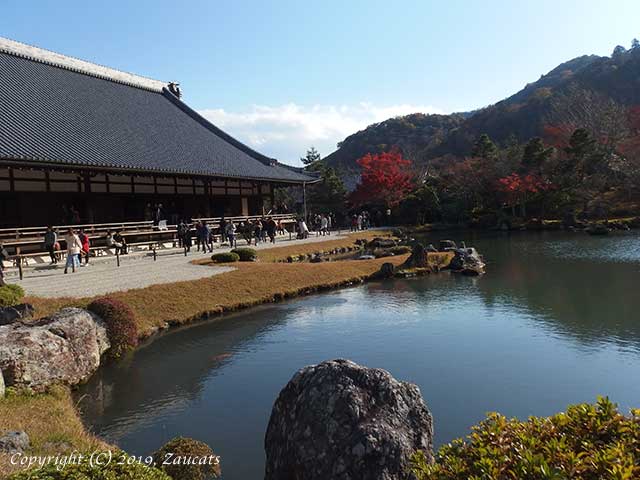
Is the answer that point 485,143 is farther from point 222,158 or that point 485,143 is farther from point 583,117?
point 222,158

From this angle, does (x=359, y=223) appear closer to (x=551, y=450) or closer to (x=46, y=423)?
(x=46, y=423)

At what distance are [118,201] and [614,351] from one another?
23214 millimetres

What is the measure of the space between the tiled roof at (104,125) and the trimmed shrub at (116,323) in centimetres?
957

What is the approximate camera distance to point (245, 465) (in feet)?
21.1

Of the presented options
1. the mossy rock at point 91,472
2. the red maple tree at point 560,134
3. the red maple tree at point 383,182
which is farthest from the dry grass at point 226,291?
the red maple tree at point 560,134

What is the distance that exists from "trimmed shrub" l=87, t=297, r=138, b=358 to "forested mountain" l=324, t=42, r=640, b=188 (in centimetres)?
6460

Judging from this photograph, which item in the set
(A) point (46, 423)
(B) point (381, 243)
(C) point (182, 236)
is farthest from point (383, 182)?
(A) point (46, 423)

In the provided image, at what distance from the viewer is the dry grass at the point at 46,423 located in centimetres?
574

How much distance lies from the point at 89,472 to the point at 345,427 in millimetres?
2231

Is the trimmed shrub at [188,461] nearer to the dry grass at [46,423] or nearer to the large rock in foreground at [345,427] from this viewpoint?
the dry grass at [46,423]

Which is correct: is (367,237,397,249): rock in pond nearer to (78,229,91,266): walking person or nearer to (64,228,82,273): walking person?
(78,229,91,266): walking person

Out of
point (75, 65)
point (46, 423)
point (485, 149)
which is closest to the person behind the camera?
point (46, 423)

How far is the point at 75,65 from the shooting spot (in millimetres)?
29594

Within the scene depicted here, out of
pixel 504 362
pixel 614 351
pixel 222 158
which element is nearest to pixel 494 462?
pixel 504 362
